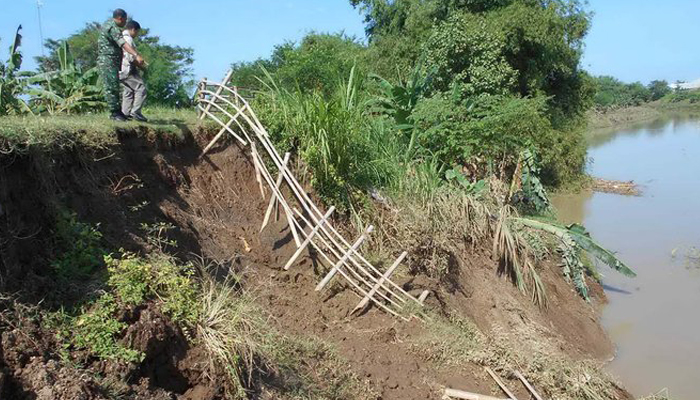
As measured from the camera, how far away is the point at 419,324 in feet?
18.5

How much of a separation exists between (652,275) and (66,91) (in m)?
10.5

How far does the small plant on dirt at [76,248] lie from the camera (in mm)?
3695

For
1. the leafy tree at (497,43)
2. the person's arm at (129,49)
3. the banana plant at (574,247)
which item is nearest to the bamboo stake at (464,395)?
the person's arm at (129,49)

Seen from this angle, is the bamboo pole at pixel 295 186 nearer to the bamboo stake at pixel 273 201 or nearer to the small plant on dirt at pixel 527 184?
the bamboo stake at pixel 273 201

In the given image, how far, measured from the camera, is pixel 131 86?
613 cm

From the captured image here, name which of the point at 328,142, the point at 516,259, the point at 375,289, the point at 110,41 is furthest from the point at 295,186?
the point at 516,259

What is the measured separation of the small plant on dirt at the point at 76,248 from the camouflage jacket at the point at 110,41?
248 centimetres

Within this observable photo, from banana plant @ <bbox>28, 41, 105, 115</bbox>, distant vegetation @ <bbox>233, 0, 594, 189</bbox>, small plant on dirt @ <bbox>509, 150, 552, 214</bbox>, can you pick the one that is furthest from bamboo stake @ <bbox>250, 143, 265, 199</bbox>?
small plant on dirt @ <bbox>509, 150, 552, 214</bbox>

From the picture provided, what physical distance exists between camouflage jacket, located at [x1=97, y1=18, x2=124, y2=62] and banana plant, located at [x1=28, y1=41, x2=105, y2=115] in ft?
3.62

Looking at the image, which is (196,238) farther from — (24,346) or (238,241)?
(24,346)

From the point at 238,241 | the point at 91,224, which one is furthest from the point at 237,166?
the point at 91,224

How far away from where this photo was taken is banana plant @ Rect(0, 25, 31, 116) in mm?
6398

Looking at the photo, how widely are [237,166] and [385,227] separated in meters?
1.74

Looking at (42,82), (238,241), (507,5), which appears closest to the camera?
(238,241)
